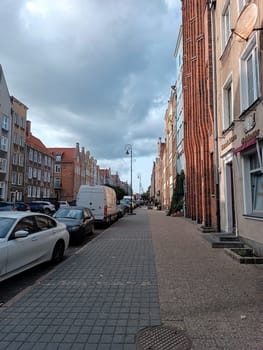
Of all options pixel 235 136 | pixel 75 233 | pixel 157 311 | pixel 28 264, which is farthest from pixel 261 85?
pixel 75 233

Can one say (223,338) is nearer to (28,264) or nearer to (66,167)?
(28,264)

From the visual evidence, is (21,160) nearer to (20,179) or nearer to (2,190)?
(20,179)

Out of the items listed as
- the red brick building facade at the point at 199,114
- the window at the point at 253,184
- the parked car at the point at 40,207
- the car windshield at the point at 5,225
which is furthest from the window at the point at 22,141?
the window at the point at 253,184

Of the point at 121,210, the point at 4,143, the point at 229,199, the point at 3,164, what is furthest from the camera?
the point at 4,143

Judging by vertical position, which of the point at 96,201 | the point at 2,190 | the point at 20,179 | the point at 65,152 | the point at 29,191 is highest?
the point at 65,152

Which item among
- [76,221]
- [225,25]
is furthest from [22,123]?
[225,25]

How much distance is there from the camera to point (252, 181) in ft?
31.6

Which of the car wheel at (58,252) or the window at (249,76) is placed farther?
the window at (249,76)

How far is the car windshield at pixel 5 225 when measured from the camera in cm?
630

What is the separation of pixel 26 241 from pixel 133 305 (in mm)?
3081

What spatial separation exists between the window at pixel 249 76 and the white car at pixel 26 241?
7.26 m

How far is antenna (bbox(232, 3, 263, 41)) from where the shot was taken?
27.2ft

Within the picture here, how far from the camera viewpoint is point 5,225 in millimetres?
6586

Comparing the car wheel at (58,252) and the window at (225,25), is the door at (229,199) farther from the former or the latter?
the car wheel at (58,252)
